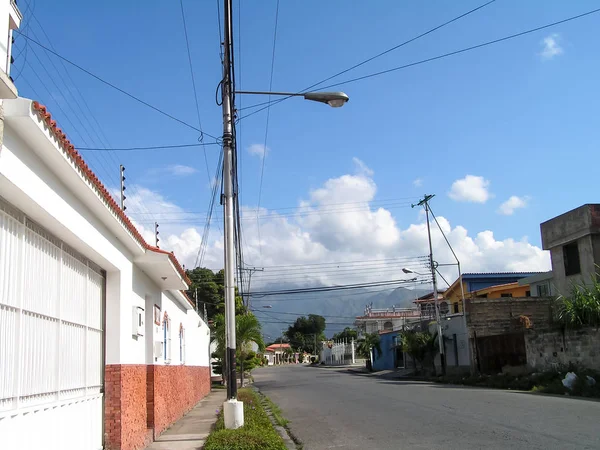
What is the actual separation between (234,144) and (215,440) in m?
6.19

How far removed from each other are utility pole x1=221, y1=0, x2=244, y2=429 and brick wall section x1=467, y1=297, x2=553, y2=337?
2439 centimetres

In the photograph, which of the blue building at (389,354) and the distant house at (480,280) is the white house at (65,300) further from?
the distant house at (480,280)

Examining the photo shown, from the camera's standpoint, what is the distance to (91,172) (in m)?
7.33

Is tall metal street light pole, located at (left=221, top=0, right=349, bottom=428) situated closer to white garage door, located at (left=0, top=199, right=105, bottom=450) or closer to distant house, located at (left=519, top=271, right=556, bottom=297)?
white garage door, located at (left=0, top=199, right=105, bottom=450)

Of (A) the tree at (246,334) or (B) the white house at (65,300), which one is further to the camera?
(A) the tree at (246,334)

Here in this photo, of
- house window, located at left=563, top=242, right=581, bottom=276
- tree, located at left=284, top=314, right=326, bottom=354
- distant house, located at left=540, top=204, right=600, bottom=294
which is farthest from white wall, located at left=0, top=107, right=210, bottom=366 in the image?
tree, located at left=284, top=314, right=326, bottom=354

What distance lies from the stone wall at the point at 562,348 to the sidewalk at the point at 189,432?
525 inches

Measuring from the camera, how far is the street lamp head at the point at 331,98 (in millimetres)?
11525

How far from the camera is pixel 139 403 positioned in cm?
1060

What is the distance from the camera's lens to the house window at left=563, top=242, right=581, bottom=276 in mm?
28312

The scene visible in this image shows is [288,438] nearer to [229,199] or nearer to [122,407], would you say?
[122,407]

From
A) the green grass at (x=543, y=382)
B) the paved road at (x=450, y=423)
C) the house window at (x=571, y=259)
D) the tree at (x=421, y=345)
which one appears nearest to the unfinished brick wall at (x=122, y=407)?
the paved road at (x=450, y=423)

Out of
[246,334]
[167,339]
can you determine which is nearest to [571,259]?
[246,334]

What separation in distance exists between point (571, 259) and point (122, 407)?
25128 millimetres
